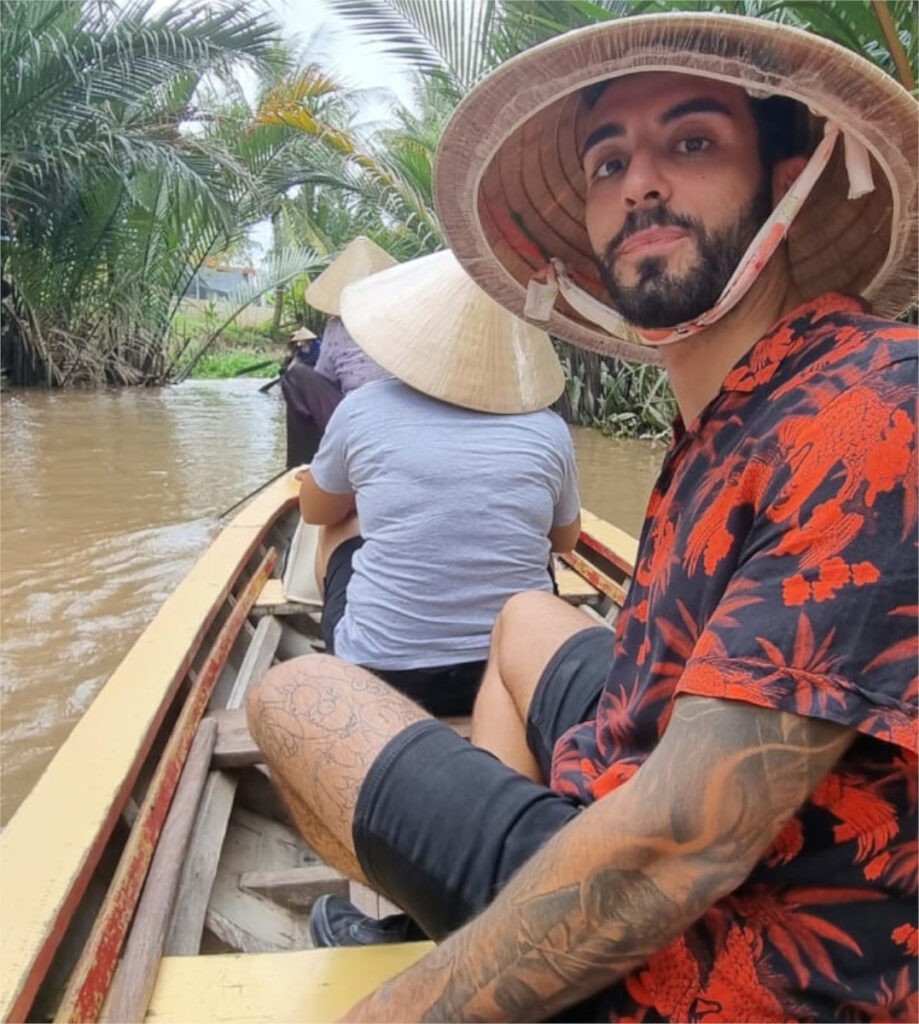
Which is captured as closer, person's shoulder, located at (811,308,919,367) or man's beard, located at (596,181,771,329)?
person's shoulder, located at (811,308,919,367)

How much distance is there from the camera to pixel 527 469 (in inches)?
65.1

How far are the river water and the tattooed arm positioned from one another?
1.83m

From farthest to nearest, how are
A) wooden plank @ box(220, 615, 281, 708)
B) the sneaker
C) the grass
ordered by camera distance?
the grass, wooden plank @ box(220, 615, 281, 708), the sneaker

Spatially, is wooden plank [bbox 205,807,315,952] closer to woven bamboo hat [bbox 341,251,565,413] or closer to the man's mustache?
woven bamboo hat [bbox 341,251,565,413]

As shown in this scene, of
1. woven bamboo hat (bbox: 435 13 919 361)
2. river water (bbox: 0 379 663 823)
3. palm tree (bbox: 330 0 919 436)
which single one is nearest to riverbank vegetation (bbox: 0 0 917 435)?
palm tree (bbox: 330 0 919 436)

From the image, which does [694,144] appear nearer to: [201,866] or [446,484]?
[446,484]

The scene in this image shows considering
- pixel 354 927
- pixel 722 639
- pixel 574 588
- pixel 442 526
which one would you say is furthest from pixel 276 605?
pixel 722 639

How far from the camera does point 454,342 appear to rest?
1807 millimetres

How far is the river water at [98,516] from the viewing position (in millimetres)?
2793

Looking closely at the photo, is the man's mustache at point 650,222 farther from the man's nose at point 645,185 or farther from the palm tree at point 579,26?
the palm tree at point 579,26

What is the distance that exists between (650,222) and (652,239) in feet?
0.06

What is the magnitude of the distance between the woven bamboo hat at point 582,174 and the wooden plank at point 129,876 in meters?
0.98

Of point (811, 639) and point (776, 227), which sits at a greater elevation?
point (776, 227)

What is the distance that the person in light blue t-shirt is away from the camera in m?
1.61
